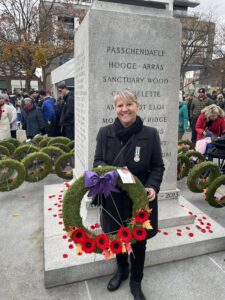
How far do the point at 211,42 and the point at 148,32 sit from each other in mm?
25156

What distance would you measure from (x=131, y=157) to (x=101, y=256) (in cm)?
130

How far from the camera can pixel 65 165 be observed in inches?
221

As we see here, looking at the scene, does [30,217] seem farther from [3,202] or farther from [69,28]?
[69,28]

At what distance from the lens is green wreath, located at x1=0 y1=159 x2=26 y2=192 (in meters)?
4.90

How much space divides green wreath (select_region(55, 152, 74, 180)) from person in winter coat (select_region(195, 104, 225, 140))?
2858 millimetres

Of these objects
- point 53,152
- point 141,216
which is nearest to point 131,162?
point 141,216

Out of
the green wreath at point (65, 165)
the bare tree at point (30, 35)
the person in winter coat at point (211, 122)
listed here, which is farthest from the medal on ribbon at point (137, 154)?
the bare tree at point (30, 35)

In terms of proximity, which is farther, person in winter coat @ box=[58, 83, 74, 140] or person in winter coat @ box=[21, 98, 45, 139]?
person in winter coat @ box=[21, 98, 45, 139]

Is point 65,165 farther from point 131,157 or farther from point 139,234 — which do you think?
point 139,234

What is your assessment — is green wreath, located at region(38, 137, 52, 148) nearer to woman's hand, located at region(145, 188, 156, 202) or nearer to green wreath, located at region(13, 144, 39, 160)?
green wreath, located at region(13, 144, 39, 160)

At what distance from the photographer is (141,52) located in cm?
358

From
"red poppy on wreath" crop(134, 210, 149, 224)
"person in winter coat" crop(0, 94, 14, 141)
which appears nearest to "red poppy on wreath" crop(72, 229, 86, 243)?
"red poppy on wreath" crop(134, 210, 149, 224)

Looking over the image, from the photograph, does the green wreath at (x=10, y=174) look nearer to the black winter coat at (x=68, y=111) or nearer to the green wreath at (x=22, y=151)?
the green wreath at (x=22, y=151)

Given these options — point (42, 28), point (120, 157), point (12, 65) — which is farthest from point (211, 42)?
point (120, 157)
